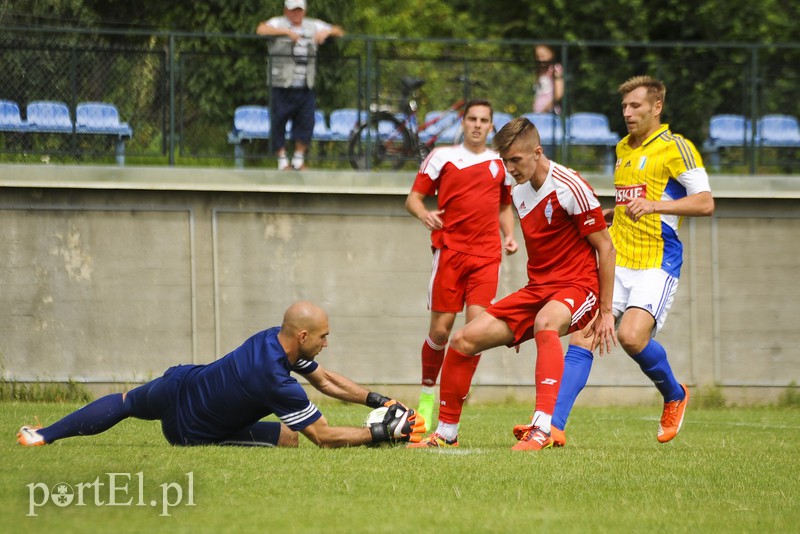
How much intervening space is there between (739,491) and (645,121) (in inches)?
122

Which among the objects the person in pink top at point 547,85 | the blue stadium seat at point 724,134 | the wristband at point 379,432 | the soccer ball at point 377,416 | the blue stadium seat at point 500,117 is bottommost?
→ the wristband at point 379,432

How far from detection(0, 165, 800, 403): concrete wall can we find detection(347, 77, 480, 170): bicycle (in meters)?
0.85

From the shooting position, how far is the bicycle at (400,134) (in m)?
15.2

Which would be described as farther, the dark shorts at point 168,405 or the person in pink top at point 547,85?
the person in pink top at point 547,85

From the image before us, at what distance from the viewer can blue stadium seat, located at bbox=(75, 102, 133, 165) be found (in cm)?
1428

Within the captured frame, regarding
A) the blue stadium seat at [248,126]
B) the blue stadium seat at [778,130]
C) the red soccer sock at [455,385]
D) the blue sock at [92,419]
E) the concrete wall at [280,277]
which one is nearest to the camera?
the blue sock at [92,419]

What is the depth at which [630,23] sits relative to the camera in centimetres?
3033

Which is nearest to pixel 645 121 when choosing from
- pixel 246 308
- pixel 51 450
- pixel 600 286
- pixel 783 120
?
pixel 600 286

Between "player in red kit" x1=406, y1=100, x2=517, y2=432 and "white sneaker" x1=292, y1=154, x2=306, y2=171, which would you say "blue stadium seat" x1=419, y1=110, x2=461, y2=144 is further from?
"player in red kit" x1=406, y1=100, x2=517, y2=432

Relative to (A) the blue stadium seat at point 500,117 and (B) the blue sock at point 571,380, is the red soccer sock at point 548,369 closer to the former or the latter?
(B) the blue sock at point 571,380

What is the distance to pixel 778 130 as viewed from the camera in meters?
15.8

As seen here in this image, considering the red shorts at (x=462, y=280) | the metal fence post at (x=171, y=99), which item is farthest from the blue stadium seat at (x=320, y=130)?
the red shorts at (x=462, y=280)

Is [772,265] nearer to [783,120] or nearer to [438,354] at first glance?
[783,120]

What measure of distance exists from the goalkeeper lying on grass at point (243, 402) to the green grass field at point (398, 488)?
16cm
